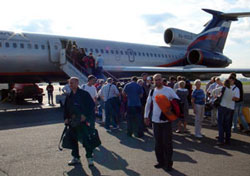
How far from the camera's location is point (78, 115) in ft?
17.4

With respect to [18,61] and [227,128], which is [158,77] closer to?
[227,128]

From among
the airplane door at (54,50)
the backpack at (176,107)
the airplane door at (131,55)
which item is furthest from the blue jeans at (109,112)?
the airplane door at (131,55)

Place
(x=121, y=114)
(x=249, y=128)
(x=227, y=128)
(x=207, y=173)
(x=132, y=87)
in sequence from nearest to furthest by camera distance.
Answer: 1. (x=207, y=173)
2. (x=227, y=128)
3. (x=132, y=87)
4. (x=249, y=128)
5. (x=121, y=114)

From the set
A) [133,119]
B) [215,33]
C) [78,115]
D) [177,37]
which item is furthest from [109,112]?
[215,33]

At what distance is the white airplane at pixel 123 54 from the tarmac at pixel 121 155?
7.07 m

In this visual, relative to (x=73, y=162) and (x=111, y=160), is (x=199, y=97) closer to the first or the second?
(x=111, y=160)

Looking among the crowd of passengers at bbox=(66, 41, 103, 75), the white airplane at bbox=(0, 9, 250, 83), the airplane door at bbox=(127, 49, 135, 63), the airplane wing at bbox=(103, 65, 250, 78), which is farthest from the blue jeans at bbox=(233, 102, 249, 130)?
the airplane door at bbox=(127, 49, 135, 63)

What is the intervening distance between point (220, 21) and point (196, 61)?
14.8 feet

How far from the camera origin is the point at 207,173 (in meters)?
4.80

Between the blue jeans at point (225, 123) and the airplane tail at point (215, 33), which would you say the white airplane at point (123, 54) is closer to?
the airplane tail at point (215, 33)

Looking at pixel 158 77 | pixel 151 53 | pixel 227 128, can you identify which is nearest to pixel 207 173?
pixel 158 77

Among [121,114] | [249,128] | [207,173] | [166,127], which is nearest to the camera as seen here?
[207,173]

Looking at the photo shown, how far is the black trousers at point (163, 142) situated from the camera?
17.1 ft

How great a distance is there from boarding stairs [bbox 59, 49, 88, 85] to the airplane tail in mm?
14646
